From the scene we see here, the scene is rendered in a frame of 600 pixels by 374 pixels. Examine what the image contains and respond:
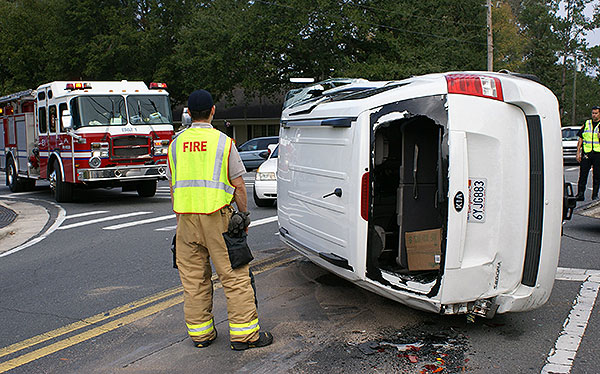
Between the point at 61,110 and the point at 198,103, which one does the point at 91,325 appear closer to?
the point at 198,103

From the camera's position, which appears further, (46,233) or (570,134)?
(570,134)

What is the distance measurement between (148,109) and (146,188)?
2.19 metres

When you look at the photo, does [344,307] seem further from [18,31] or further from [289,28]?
[18,31]

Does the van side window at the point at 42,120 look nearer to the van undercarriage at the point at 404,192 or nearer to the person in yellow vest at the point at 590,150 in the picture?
the van undercarriage at the point at 404,192

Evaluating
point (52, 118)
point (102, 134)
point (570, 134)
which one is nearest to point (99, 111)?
point (102, 134)

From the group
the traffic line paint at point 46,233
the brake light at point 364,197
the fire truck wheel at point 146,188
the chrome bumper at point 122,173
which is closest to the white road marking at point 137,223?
the traffic line paint at point 46,233

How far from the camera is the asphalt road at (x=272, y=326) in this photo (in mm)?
4246

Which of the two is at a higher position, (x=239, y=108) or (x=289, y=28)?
(x=289, y=28)

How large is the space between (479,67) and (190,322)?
1405 inches

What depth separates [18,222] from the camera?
11633 mm

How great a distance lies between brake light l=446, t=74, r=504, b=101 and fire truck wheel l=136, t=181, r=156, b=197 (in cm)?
1214

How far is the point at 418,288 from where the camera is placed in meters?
4.50

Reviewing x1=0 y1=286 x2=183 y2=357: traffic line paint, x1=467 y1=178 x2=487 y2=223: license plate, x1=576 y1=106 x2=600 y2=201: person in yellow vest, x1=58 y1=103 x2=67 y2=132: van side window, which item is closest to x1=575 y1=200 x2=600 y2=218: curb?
x1=576 y1=106 x2=600 y2=201: person in yellow vest

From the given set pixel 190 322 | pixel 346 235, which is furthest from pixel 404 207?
pixel 190 322
